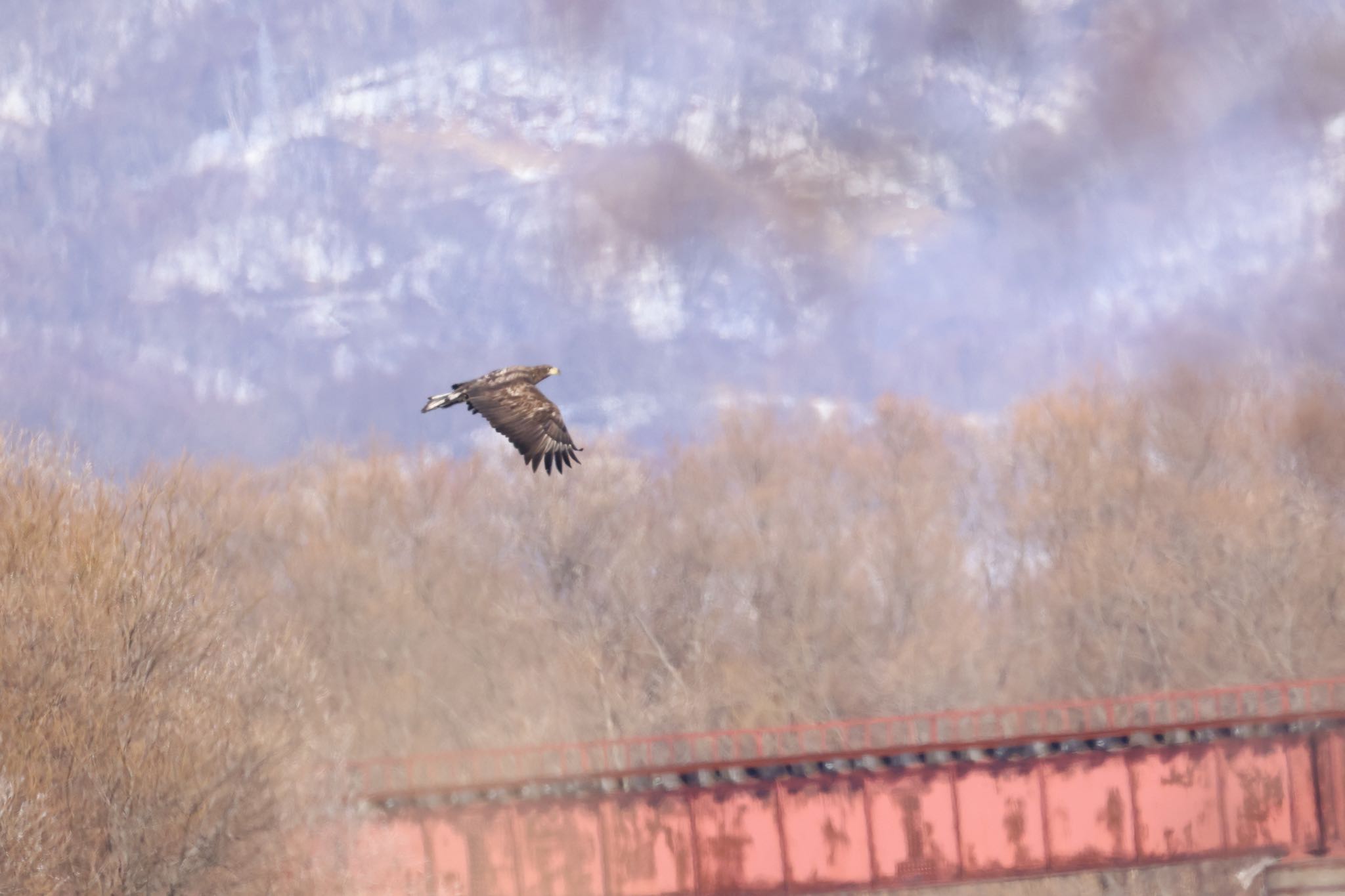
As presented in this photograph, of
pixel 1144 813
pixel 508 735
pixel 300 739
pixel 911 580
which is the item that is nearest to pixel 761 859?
pixel 1144 813

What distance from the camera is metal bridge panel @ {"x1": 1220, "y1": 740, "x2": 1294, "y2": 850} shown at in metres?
38.2

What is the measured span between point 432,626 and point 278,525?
10.4 meters

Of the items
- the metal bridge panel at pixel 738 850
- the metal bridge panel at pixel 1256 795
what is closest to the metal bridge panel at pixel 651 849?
the metal bridge panel at pixel 738 850

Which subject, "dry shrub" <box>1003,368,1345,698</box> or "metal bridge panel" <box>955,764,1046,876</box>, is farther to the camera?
"dry shrub" <box>1003,368,1345,698</box>

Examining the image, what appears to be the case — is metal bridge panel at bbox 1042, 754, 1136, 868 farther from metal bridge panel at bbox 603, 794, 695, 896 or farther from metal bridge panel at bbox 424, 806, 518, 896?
metal bridge panel at bbox 424, 806, 518, 896

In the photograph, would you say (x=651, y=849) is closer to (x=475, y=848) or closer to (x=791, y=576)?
(x=475, y=848)

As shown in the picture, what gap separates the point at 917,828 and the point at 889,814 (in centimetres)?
65

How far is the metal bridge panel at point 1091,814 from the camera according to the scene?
126 ft

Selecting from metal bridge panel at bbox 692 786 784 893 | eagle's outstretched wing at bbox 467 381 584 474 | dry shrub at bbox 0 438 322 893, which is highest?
eagle's outstretched wing at bbox 467 381 584 474

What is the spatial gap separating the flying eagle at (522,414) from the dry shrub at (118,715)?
8.99m

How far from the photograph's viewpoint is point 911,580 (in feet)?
230

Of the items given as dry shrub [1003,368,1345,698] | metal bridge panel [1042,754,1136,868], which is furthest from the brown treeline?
metal bridge panel [1042,754,1136,868]

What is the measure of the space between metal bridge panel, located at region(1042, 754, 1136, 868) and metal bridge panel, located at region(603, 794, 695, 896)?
7675 mm

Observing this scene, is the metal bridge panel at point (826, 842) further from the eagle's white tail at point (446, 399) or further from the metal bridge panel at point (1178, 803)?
the eagle's white tail at point (446, 399)
